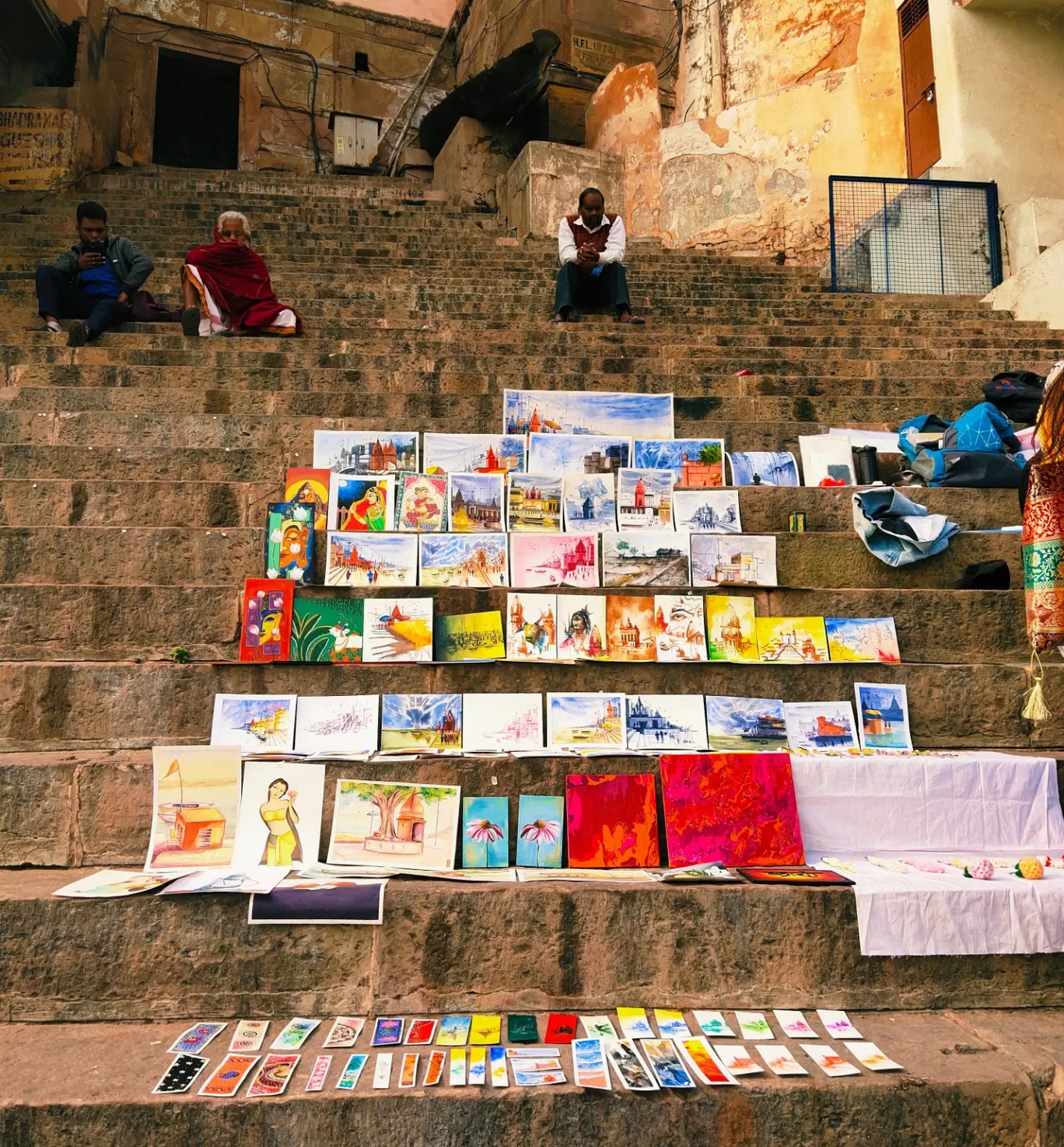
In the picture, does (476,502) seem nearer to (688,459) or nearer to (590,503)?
(590,503)

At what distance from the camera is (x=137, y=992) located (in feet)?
9.29

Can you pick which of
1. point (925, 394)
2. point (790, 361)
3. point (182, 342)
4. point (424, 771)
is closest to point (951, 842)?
point (424, 771)

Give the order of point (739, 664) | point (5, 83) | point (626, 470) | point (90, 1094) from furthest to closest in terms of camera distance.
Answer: point (5, 83)
point (626, 470)
point (739, 664)
point (90, 1094)

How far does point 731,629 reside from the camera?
404 cm

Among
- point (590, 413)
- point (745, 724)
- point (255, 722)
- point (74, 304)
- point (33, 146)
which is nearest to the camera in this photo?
point (255, 722)

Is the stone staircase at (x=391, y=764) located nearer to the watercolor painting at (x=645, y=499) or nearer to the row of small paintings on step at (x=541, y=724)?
the row of small paintings on step at (x=541, y=724)

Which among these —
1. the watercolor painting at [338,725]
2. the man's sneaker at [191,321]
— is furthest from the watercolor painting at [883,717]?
the man's sneaker at [191,321]

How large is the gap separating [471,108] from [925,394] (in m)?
11.5

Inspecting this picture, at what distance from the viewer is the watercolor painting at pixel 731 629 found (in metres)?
3.96

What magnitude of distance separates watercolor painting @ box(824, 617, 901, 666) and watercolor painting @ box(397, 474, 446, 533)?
1.83 meters

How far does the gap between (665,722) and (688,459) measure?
1.94m

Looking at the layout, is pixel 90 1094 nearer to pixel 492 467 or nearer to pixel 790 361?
pixel 492 467

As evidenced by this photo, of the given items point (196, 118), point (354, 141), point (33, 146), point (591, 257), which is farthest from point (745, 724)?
point (196, 118)

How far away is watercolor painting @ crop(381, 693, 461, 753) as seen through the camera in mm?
3590
